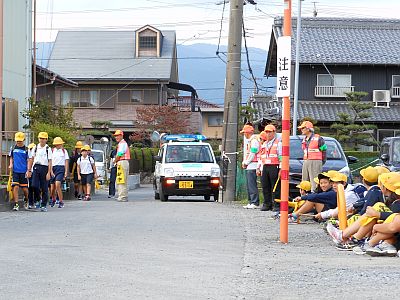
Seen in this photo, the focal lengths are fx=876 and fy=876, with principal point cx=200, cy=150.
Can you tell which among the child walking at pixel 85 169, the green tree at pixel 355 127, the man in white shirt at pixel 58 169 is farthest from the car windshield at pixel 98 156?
the man in white shirt at pixel 58 169

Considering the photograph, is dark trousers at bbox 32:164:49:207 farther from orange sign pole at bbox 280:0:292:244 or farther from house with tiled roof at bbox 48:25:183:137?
house with tiled roof at bbox 48:25:183:137

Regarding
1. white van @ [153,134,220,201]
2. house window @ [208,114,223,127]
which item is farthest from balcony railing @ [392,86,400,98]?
house window @ [208,114,223,127]

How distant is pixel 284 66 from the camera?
12.7 meters

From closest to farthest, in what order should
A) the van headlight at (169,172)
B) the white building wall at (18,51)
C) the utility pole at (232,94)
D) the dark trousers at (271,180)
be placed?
the dark trousers at (271,180) → the utility pole at (232,94) → the van headlight at (169,172) → the white building wall at (18,51)

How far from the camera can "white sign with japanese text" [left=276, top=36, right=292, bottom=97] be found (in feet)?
41.3

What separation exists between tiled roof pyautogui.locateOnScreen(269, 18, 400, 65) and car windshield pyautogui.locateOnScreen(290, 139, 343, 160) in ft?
84.5

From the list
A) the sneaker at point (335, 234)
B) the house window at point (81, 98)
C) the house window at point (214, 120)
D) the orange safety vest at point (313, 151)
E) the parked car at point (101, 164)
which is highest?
the house window at point (81, 98)

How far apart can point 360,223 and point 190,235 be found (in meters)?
3.08

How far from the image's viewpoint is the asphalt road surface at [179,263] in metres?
8.30

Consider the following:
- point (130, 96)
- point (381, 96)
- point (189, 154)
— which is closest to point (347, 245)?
point (189, 154)

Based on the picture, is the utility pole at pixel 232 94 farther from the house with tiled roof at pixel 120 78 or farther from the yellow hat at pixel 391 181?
the house with tiled roof at pixel 120 78

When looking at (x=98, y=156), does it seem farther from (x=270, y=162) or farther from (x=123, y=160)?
(x=270, y=162)

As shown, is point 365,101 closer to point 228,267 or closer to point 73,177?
point 73,177

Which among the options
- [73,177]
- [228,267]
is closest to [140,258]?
[228,267]
